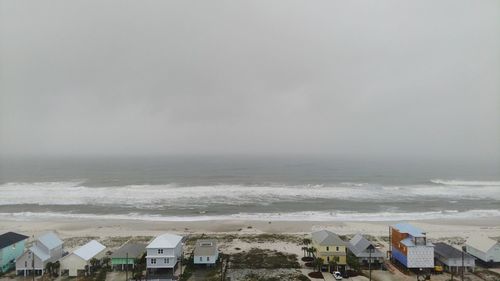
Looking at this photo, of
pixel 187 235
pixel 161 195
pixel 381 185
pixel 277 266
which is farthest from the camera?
pixel 381 185

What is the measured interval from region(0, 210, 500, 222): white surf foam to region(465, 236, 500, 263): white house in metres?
18.2

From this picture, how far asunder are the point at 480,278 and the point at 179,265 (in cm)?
2436

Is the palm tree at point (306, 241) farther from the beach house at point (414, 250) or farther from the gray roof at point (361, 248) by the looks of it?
the beach house at point (414, 250)

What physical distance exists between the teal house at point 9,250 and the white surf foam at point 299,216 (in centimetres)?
1895

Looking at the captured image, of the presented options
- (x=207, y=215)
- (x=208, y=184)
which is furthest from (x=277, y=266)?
(x=208, y=184)

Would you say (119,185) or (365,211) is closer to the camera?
(365,211)

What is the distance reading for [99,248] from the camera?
26.7 meters

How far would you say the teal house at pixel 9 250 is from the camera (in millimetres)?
25281

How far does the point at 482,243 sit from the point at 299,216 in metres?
24.1

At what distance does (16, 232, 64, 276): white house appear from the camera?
24.5 metres

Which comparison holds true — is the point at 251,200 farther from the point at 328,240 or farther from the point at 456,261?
the point at 456,261

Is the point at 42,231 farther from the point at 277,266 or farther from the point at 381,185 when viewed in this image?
the point at 381,185

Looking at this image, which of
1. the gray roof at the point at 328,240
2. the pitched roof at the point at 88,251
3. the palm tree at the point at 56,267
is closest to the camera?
the palm tree at the point at 56,267

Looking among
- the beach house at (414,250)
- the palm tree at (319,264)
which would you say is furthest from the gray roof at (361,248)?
the palm tree at (319,264)
